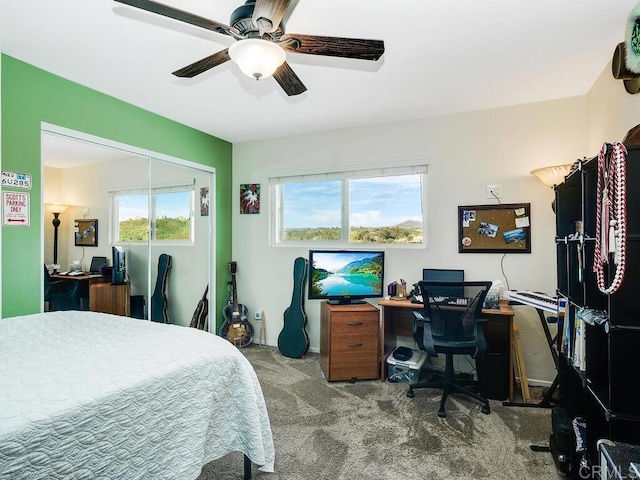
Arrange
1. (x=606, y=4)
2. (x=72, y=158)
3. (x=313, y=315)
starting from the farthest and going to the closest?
(x=313, y=315)
(x=72, y=158)
(x=606, y=4)

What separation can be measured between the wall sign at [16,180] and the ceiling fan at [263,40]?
65.9 inches

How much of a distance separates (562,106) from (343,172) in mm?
2064

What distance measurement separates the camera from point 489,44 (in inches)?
88.2

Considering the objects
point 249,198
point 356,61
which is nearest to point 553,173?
point 356,61

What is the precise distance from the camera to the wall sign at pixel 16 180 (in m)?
2.41

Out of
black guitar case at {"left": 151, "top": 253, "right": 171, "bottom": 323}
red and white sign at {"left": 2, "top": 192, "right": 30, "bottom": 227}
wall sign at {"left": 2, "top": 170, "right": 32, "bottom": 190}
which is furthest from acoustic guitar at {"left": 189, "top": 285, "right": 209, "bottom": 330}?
wall sign at {"left": 2, "top": 170, "right": 32, "bottom": 190}

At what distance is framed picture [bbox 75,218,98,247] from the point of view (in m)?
2.95

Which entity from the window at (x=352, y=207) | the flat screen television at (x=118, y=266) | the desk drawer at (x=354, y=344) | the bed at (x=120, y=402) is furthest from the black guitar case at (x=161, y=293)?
the desk drawer at (x=354, y=344)

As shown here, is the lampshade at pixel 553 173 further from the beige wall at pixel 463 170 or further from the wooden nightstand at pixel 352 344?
the wooden nightstand at pixel 352 344

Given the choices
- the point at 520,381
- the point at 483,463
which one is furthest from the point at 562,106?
the point at 483,463

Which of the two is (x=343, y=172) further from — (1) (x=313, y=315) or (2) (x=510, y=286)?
(2) (x=510, y=286)

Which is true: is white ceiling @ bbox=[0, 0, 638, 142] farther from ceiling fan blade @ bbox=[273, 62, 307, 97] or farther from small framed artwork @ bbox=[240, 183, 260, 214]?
small framed artwork @ bbox=[240, 183, 260, 214]

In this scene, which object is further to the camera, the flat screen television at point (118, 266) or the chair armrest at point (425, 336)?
the flat screen television at point (118, 266)

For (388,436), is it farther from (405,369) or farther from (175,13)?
(175,13)
